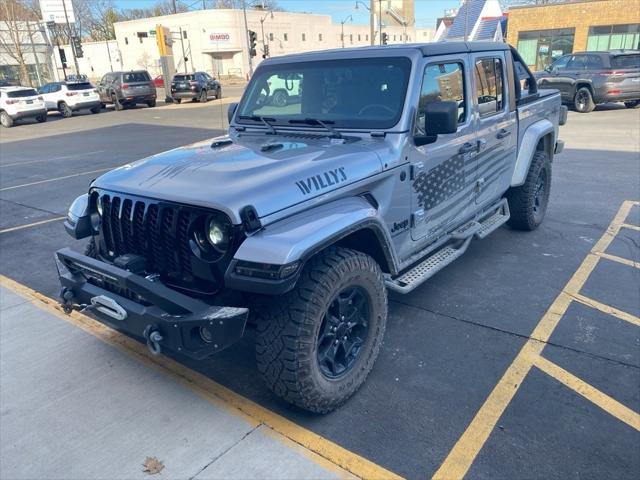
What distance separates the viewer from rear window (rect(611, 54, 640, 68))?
15844 millimetres

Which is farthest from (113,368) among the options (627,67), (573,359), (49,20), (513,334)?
(49,20)

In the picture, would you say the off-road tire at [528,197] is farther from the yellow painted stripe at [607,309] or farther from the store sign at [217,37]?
the store sign at [217,37]

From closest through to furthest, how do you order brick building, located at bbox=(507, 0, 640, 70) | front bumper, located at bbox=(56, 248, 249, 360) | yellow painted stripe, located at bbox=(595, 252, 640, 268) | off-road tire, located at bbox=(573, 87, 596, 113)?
1. front bumper, located at bbox=(56, 248, 249, 360)
2. yellow painted stripe, located at bbox=(595, 252, 640, 268)
3. off-road tire, located at bbox=(573, 87, 596, 113)
4. brick building, located at bbox=(507, 0, 640, 70)

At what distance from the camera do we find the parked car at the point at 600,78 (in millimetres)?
15789

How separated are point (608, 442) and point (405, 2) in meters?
107

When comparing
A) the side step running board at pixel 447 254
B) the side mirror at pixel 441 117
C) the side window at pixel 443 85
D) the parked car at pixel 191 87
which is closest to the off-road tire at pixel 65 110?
the parked car at pixel 191 87

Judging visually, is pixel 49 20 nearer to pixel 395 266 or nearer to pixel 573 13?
pixel 573 13

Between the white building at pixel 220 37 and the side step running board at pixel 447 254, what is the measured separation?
6375 centimetres

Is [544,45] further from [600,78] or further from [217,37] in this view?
[217,37]

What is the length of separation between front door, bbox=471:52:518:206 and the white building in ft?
209

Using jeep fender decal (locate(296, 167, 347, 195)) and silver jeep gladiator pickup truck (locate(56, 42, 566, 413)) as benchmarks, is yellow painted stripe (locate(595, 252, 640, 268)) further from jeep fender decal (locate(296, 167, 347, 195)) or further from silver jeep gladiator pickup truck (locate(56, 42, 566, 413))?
jeep fender decal (locate(296, 167, 347, 195))

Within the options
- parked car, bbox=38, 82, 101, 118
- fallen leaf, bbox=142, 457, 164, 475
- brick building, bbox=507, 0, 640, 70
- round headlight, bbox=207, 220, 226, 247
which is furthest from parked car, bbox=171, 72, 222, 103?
fallen leaf, bbox=142, 457, 164, 475

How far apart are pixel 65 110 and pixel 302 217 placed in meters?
26.8

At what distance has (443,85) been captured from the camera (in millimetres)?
3980
